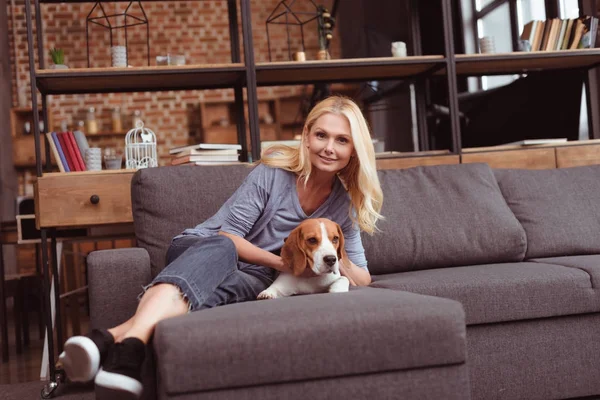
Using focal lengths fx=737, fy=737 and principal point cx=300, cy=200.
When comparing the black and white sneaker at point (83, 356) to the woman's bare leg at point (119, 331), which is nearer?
the black and white sneaker at point (83, 356)

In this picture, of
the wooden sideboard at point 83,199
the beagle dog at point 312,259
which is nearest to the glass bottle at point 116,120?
the wooden sideboard at point 83,199

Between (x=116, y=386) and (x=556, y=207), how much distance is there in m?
2.08

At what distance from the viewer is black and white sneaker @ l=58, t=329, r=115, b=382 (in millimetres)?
1714

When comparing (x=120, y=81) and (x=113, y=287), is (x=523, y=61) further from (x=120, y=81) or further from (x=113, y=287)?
(x=113, y=287)

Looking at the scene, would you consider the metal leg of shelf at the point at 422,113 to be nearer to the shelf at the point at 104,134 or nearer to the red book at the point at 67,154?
the red book at the point at 67,154

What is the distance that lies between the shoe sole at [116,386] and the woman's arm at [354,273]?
2.84ft

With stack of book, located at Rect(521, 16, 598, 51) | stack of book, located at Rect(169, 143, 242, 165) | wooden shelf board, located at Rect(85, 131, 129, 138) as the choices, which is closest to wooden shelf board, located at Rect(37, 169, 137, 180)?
stack of book, located at Rect(169, 143, 242, 165)

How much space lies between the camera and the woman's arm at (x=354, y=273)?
7.83 feet

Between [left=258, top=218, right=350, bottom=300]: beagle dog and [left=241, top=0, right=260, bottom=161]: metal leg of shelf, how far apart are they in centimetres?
118

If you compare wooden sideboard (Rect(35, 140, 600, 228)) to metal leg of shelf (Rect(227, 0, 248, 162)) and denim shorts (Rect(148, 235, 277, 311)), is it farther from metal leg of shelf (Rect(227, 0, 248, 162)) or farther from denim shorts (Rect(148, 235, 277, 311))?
denim shorts (Rect(148, 235, 277, 311))

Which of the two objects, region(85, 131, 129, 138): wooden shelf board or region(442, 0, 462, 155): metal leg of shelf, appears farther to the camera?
region(85, 131, 129, 138): wooden shelf board

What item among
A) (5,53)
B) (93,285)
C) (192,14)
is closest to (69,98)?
(5,53)

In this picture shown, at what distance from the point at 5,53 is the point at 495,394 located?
668 centimetres

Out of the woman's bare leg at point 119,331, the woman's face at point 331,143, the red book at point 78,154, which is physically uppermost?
the red book at point 78,154
